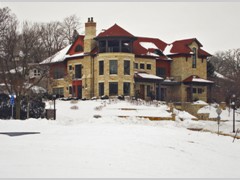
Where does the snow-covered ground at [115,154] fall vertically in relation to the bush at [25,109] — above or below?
below

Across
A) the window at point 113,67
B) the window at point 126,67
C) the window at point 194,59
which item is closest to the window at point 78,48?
the window at point 113,67

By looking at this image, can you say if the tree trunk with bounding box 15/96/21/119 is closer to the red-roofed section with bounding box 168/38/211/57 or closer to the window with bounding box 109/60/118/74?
the window with bounding box 109/60/118/74

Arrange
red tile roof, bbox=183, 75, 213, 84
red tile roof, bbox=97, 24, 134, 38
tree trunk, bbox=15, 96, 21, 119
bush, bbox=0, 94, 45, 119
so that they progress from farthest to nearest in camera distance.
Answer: red tile roof, bbox=183, 75, 213, 84 → red tile roof, bbox=97, 24, 134, 38 → bush, bbox=0, 94, 45, 119 → tree trunk, bbox=15, 96, 21, 119

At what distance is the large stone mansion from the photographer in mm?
53031

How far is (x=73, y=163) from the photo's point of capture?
16.7 metres

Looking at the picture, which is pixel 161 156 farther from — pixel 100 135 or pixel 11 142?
pixel 11 142

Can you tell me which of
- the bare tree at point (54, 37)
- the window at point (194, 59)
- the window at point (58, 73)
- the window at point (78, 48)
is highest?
the bare tree at point (54, 37)

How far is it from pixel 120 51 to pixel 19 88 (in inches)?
646

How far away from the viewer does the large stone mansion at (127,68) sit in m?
53.0

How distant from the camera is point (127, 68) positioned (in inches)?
2104

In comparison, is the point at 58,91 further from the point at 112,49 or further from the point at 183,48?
the point at 183,48

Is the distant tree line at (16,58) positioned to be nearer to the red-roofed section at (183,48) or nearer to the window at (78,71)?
the window at (78,71)

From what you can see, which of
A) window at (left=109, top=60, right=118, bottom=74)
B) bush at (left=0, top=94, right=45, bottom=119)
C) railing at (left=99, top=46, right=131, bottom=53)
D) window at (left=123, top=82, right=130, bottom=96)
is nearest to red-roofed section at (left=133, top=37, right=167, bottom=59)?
railing at (left=99, top=46, right=131, bottom=53)

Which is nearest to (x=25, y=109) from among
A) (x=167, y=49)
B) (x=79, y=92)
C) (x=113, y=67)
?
(x=113, y=67)
